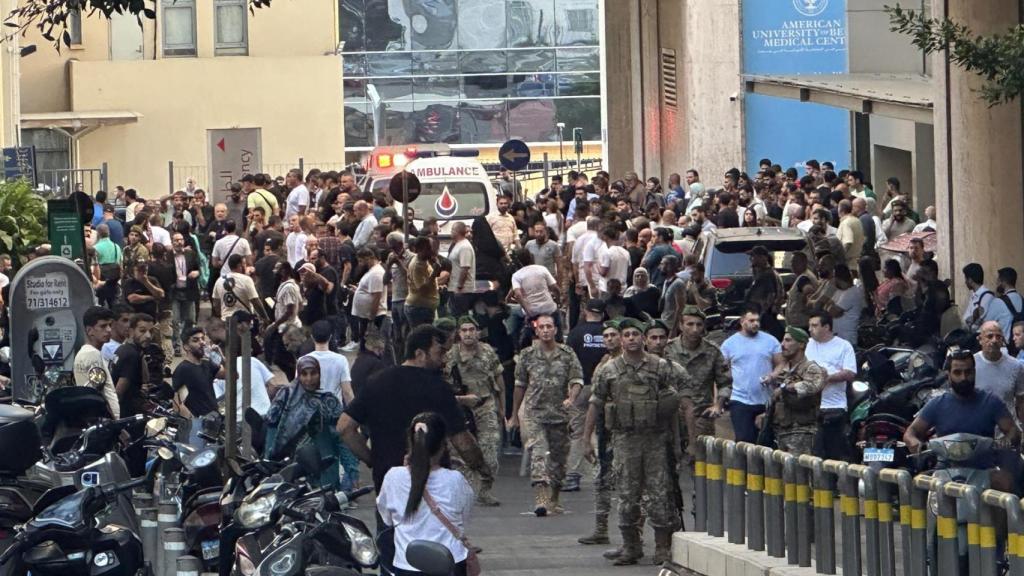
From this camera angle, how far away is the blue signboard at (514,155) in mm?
38219

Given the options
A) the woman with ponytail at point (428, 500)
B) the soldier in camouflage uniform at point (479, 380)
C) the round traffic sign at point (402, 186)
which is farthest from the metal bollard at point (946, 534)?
the round traffic sign at point (402, 186)

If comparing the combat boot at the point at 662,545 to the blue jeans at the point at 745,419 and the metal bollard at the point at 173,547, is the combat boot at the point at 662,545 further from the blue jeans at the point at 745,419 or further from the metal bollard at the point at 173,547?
the metal bollard at the point at 173,547

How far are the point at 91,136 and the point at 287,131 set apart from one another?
16.4ft

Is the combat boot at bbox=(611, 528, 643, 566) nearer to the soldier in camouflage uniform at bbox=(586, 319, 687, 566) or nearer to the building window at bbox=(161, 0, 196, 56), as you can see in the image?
the soldier in camouflage uniform at bbox=(586, 319, 687, 566)

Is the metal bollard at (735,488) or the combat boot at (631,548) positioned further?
the combat boot at (631,548)

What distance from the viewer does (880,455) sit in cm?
1432

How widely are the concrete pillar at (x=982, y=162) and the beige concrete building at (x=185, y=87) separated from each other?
31.9 m

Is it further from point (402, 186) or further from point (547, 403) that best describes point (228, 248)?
point (547, 403)

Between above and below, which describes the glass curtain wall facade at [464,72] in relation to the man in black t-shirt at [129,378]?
above

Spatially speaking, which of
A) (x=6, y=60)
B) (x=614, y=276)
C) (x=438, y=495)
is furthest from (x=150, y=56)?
(x=438, y=495)

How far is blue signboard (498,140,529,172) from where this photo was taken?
38.2 m

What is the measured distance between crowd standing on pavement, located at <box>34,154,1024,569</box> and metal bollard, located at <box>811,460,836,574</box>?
6.14 ft

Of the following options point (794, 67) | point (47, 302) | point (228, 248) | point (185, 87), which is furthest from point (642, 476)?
point (185, 87)

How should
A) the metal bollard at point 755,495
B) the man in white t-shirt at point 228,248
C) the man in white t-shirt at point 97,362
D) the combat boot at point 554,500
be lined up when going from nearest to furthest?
1. the metal bollard at point 755,495
2. the man in white t-shirt at point 97,362
3. the combat boot at point 554,500
4. the man in white t-shirt at point 228,248
